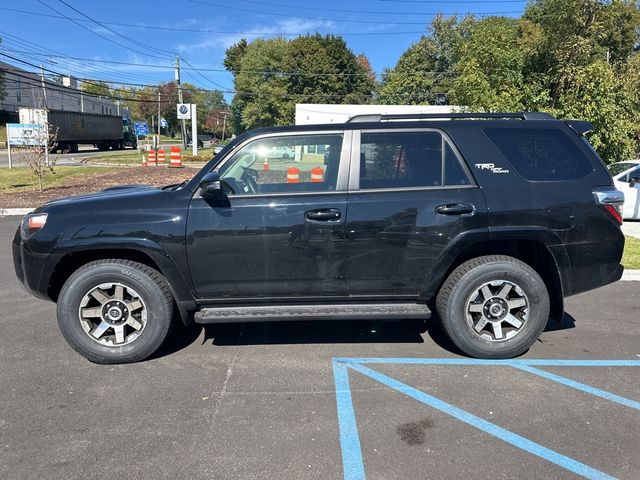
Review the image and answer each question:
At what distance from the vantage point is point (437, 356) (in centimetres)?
410

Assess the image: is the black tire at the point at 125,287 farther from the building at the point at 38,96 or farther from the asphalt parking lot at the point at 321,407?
the building at the point at 38,96

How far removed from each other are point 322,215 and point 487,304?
1537mm

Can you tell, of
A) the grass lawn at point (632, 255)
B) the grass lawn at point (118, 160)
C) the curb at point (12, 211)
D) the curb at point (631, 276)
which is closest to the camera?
the curb at point (631, 276)

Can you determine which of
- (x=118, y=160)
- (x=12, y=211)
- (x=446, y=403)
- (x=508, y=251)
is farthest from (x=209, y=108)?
(x=446, y=403)

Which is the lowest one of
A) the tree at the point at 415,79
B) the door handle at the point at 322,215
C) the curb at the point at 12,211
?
the curb at the point at 12,211

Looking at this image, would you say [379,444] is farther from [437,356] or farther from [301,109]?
[301,109]

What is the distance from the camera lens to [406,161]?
12.9ft

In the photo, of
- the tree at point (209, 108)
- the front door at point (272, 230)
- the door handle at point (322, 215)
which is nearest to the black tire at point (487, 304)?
the front door at point (272, 230)

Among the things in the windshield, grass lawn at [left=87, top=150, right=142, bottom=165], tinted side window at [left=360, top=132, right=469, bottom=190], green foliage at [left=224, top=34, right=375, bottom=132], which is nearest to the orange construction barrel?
grass lawn at [left=87, top=150, right=142, bottom=165]

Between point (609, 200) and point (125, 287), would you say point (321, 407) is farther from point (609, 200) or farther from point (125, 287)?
point (609, 200)

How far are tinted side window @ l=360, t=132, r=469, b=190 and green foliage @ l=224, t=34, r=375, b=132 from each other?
2273 inches

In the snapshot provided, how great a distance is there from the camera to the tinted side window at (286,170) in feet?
12.6

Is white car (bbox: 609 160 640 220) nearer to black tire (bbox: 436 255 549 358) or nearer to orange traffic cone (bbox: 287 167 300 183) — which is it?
black tire (bbox: 436 255 549 358)

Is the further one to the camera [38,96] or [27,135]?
[38,96]
